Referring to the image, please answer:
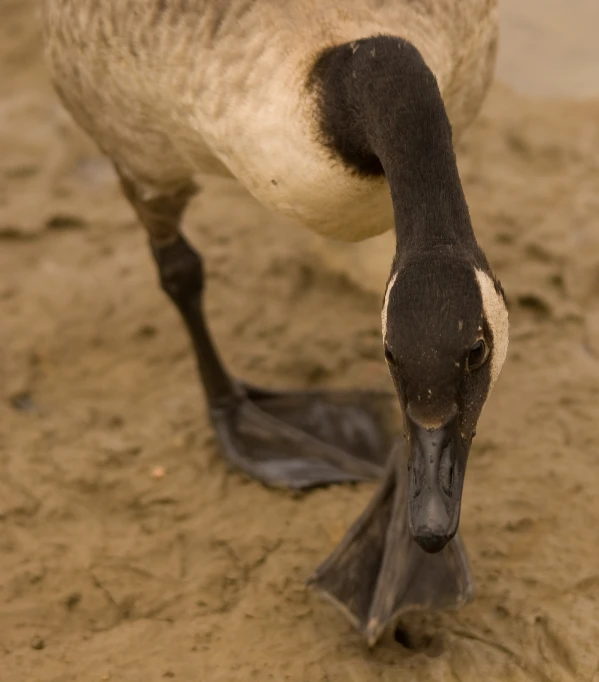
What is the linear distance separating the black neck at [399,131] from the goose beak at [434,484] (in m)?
0.48

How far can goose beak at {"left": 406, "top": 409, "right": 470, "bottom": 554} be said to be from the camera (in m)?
2.58

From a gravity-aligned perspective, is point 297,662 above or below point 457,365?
below

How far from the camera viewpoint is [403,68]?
3.00m

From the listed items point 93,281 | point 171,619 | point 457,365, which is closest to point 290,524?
point 171,619

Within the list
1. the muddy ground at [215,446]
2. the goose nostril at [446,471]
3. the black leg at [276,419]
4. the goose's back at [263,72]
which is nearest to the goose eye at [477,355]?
the goose nostril at [446,471]

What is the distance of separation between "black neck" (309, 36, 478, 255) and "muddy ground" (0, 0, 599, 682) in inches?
53.2

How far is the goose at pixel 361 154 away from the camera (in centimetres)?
257

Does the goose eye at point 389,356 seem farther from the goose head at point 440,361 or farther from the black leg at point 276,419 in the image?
the black leg at point 276,419

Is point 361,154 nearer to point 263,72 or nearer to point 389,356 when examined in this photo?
point 263,72

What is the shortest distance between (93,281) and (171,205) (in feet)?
3.95

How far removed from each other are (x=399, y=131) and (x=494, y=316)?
0.66 meters

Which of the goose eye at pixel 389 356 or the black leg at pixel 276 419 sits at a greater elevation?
the goose eye at pixel 389 356

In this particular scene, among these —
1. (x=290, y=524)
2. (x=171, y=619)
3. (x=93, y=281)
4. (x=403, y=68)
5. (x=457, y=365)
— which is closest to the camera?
(x=457, y=365)

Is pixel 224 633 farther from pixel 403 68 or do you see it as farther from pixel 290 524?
pixel 403 68
